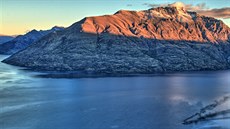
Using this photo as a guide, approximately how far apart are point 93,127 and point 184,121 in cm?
2403

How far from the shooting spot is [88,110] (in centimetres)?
10081

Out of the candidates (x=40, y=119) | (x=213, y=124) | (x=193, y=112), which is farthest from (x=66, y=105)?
(x=213, y=124)

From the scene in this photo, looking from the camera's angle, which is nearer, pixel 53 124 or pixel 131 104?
pixel 53 124

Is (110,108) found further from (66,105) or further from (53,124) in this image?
(53,124)

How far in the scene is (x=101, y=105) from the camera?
109 metres

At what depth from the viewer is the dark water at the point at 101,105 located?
3278 inches

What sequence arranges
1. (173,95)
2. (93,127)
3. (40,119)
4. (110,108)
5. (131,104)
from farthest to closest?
1. (173,95)
2. (131,104)
3. (110,108)
4. (40,119)
5. (93,127)

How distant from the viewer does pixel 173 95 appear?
436 feet

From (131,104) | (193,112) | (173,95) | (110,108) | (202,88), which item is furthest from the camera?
(202,88)

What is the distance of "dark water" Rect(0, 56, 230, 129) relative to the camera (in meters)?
83.2

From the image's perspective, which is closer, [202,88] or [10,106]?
[10,106]

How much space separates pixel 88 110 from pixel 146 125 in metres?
24.5

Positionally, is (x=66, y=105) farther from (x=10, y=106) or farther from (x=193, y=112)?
(x=193, y=112)

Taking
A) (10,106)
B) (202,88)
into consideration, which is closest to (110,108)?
(10,106)
